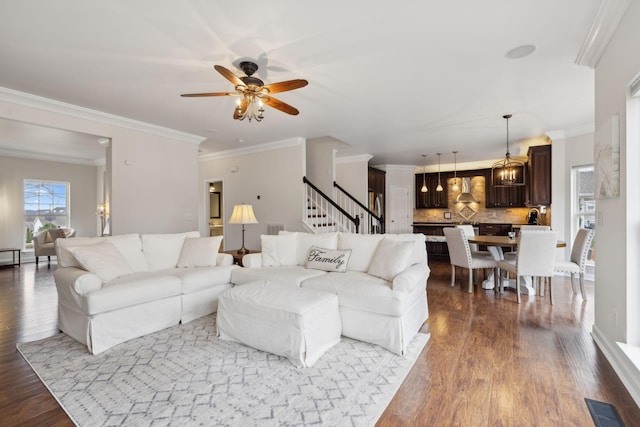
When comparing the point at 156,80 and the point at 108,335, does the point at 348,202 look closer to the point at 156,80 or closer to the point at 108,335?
the point at 156,80

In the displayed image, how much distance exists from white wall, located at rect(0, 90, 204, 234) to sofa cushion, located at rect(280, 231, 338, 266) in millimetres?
2805

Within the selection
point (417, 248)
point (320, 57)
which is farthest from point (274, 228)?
point (320, 57)

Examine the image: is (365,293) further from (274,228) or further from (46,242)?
(46,242)

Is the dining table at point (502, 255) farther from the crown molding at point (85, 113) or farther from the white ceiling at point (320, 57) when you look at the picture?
the crown molding at point (85, 113)

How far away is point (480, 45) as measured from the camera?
2719 mm

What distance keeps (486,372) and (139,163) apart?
548 cm

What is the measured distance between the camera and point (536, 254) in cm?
402

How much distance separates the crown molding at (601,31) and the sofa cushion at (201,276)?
13.6ft

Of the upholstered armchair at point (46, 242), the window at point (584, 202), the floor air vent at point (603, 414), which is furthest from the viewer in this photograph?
the upholstered armchair at point (46, 242)

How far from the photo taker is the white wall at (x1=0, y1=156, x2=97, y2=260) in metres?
7.23

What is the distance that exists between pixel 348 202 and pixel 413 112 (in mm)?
2927

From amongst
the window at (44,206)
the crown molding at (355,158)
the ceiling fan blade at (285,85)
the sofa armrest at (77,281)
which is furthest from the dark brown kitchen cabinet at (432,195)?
the window at (44,206)

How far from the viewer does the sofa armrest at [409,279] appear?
8.71 feet

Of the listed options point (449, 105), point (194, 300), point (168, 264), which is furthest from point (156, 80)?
point (449, 105)
